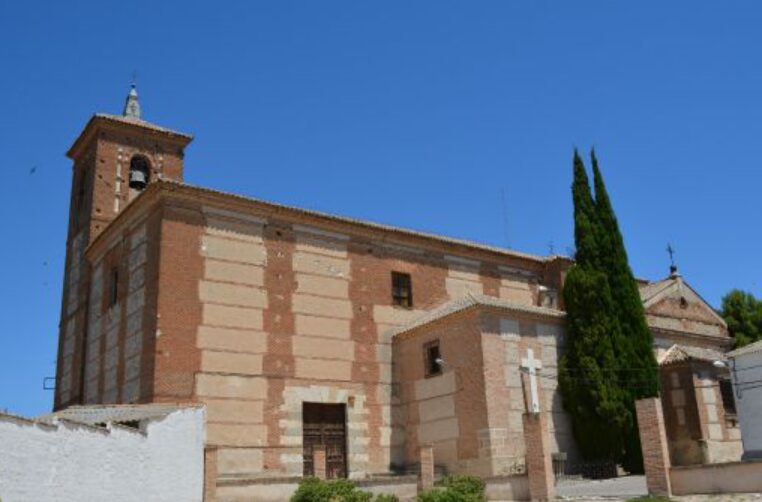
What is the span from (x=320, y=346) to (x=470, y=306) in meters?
4.63

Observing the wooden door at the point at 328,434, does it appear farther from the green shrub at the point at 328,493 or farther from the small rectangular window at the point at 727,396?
the small rectangular window at the point at 727,396

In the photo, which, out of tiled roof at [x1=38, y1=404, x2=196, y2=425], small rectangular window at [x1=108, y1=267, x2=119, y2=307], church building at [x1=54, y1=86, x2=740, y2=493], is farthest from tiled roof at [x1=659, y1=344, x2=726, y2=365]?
small rectangular window at [x1=108, y1=267, x2=119, y2=307]

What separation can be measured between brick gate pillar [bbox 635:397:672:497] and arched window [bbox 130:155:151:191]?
1990 cm

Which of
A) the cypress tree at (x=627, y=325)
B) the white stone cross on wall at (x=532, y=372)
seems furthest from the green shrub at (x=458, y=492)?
the cypress tree at (x=627, y=325)

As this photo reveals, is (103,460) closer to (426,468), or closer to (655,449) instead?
(426,468)

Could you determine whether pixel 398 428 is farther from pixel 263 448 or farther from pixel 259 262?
pixel 259 262

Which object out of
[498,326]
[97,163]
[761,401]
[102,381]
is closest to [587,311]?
[498,326]

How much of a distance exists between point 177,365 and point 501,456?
8.87m

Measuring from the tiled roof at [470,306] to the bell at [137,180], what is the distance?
37.0 ft

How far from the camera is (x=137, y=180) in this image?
1142 inches

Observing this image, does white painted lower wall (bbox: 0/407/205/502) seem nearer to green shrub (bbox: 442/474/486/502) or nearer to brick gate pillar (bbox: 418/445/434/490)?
green shrub (bbox: 442/474/486/502)

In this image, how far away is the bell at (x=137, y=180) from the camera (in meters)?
29.0

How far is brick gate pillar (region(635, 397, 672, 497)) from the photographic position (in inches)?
634

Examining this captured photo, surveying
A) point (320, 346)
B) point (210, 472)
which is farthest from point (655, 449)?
point (320, 346)
